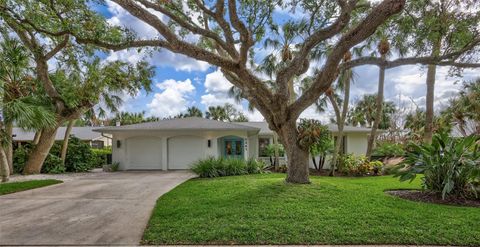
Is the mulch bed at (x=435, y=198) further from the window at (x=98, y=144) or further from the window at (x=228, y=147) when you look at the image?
the window at (x=98, y=144)

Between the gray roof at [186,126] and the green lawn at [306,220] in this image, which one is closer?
the green lawn at [306,220]

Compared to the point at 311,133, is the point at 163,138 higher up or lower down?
higher up

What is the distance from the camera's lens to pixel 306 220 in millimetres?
6402

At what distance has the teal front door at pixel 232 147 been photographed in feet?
67.2

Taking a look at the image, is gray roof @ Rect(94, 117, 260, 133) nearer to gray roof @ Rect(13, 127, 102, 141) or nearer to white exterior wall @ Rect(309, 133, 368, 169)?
white exterior wall @ Rect(309, 133, 368, 169)

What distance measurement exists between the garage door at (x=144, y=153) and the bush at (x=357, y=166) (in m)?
10.5

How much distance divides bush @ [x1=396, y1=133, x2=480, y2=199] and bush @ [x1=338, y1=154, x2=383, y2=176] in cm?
804

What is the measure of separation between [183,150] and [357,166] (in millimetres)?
9864

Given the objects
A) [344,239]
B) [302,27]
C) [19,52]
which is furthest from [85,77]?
[344,239]

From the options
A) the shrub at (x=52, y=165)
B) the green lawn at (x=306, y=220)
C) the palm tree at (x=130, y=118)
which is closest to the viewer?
the green lawn at (x=306, y=220)

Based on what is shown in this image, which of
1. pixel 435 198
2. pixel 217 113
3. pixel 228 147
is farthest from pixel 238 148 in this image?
pixel 217 113

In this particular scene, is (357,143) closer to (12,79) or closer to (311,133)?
(311,133)

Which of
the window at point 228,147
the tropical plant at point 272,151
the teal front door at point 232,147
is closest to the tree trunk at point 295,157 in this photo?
the tropical plant at point 272,151

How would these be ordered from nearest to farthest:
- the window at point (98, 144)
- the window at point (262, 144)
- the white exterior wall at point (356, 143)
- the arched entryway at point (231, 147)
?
the arched entryway at point (231, 147), the white exterior wall at point (356, 143), the window at point (262, 144), the window at point (98, 144)
